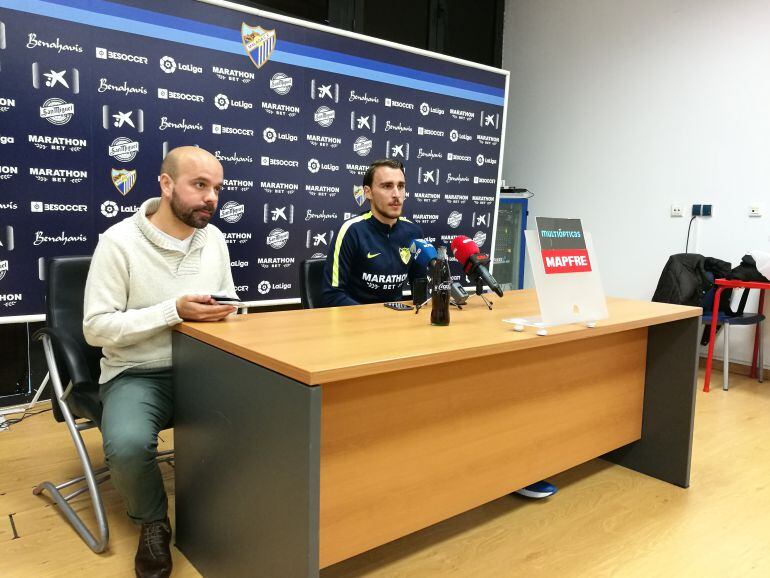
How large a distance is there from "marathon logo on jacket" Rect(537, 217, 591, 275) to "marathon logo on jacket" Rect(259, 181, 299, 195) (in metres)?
1.96

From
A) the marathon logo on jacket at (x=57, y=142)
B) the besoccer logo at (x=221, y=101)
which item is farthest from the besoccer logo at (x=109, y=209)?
the besoccer logo at (x=221, y=101)

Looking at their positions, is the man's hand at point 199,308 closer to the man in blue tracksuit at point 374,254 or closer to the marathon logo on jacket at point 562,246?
the man in blue tracksuit at point 374,254

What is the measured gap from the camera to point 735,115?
13.7 ft

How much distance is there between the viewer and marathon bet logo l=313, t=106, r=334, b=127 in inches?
144

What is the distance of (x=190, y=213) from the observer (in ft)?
6.34

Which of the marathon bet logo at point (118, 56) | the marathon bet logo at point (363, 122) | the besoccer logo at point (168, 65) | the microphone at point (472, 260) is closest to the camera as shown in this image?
the microphone at point (472, 260)

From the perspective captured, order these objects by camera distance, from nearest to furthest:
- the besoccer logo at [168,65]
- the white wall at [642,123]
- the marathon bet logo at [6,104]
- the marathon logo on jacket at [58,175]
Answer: the marathon bet logo at [6,104], the marathon logo on jacket at [58,175], the besoccer logo at [168,65], the white wall at [642,123]

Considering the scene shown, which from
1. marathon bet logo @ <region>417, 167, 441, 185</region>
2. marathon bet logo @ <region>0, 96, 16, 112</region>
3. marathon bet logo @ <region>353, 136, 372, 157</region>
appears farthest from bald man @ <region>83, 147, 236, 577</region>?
→ marathon bet logo @ <region>417, 167, 441, 185</region>

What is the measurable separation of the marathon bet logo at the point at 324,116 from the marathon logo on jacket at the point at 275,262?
0.87m

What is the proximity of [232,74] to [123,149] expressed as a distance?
2.43 ft

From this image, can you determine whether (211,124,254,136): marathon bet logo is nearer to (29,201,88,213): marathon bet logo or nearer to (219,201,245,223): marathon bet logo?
(219,201,245,223): marathon bet logo

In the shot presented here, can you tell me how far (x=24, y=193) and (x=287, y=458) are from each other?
224 centimetres

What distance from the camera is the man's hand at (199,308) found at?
1722 millimetres

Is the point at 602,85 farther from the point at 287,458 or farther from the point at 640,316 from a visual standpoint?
the point at 287,458
